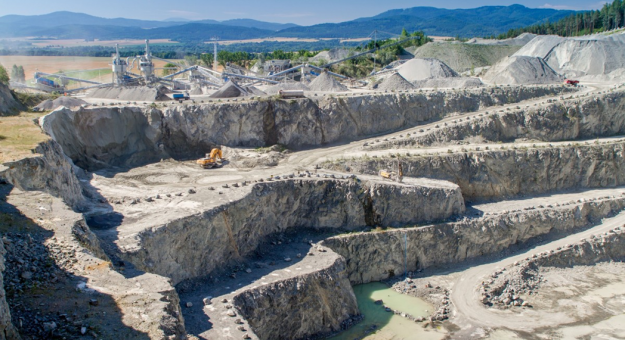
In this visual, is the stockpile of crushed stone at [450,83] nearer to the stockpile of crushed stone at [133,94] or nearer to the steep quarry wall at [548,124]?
the steep quarry wall at [548,124]

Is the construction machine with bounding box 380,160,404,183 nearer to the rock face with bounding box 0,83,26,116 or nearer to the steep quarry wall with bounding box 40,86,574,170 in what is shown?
the steep quarry wall with bounding box 40,86,574,170

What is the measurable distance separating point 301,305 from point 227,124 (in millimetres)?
→ 22373

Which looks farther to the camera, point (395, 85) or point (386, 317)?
point (395, 85)

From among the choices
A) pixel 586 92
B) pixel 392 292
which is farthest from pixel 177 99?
pixel 586 92

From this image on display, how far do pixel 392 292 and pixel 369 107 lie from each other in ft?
68.9

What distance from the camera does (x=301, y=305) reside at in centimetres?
2641

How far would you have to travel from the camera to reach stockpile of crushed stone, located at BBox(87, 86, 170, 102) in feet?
162

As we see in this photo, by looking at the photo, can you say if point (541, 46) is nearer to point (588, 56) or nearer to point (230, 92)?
point (588, 56)

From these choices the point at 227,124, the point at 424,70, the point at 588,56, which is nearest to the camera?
the point at 227,124

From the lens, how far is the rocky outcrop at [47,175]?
2484cm

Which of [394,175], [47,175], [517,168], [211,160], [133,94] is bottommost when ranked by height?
[517,168]

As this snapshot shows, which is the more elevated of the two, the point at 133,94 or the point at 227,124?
the point at 133,94

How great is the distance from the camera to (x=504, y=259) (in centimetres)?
3488

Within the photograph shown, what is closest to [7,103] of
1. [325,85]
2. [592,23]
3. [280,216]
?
[280,216]
